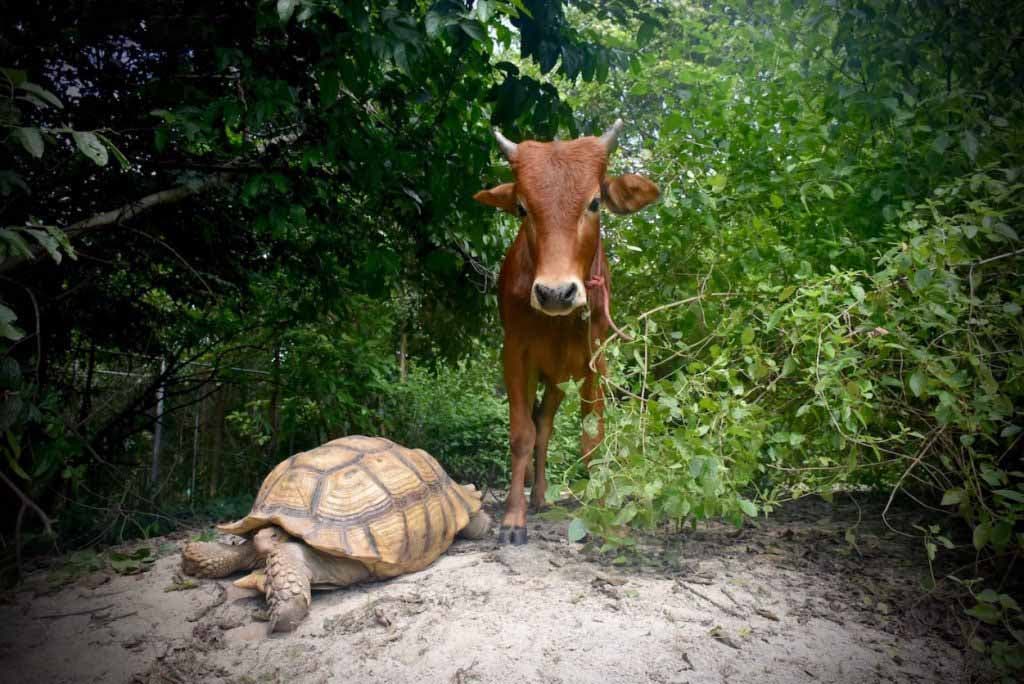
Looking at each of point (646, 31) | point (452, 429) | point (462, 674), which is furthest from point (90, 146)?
point (452, 429)

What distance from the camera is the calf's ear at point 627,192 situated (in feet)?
10.7

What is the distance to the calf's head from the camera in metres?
2.93

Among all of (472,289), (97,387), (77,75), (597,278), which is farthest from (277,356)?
(597,278)

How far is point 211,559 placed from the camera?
3.12m

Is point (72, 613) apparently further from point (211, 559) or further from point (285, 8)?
point (285, 8)

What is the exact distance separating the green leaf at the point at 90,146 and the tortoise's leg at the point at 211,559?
1854 millimetres

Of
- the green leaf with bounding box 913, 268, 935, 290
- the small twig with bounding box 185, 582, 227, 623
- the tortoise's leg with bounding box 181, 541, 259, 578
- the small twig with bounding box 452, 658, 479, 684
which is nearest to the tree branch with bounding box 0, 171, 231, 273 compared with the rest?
the tortoise's leg with bounding box 181, 541, 259, 578

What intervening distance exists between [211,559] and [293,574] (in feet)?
2.29

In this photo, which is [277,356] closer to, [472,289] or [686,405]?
[472,289]

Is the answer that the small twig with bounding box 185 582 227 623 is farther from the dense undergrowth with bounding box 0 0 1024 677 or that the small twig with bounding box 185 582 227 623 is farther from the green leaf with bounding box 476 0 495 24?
the green leaf with bounding box 476 0 495 24

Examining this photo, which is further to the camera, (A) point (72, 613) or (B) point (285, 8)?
(A) point (72, 613)

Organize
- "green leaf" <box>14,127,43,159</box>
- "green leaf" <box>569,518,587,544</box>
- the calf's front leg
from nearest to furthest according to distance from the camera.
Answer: "green leaf" <box>14,127,43,159</box>
"green leaf" <box>569,518,587,544</box>
the calf's front leg

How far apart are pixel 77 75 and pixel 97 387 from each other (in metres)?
2.39

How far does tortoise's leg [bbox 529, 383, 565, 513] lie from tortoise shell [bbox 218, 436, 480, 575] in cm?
103
